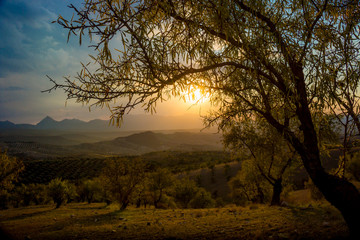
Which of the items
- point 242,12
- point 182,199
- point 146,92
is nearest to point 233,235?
point 146,92

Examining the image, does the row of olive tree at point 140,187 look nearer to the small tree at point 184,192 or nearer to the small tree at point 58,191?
the small tree at point 184,192

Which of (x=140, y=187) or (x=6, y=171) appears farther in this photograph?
(x=6, y=171)

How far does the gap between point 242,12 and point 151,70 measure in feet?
7.63

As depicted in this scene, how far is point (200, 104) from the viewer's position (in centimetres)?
471

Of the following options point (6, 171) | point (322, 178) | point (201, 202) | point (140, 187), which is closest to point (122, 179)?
point (140, 187)

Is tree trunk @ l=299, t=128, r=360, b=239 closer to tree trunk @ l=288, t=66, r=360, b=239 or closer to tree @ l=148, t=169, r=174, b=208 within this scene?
tree trunk @ l=288, t=66, r=360, b=239

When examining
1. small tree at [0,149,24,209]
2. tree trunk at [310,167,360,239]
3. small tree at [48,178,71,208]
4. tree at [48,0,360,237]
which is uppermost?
tree at [48,0,360,237]

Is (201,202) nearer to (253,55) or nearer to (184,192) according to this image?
(184,192)

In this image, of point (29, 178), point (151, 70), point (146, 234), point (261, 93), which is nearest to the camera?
point (151, 70)

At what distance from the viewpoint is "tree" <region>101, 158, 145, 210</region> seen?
19.3 m

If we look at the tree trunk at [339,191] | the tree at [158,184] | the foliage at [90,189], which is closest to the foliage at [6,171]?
the foliage at [90,189]

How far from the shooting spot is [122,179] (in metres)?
19.4

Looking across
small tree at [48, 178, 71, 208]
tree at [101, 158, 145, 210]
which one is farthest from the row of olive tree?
small tree at [48, 178, 71, 208]

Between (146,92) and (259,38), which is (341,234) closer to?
(259,38)
